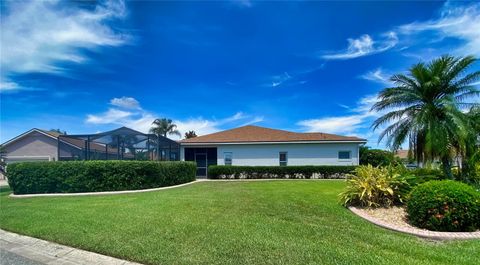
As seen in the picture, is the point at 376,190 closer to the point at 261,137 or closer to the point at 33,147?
the point at 261,137

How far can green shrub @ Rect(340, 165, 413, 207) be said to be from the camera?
8.98m

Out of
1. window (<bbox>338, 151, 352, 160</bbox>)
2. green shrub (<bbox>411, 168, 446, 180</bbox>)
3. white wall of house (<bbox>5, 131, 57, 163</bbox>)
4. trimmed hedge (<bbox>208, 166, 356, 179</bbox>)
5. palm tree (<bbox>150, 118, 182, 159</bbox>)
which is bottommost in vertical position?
trimmed hedge (<bbox>208, 166, 356, 179</bbox>)

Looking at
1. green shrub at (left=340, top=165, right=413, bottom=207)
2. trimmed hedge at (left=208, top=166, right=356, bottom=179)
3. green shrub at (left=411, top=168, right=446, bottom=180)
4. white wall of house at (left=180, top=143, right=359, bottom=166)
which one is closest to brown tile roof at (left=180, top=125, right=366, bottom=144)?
white wall of house at (left=180, top=143, right=359, bottom=166)

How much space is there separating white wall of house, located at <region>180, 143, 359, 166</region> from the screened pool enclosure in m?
7.25

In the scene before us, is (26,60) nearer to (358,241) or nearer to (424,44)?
(358,241)

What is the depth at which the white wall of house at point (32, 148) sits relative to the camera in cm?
2881

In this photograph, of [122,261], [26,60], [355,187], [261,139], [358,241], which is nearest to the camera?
[122,261]

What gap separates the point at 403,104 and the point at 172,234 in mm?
9571

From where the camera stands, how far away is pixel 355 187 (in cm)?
934

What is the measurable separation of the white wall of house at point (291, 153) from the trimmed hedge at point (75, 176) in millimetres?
11527

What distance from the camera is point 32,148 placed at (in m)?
29.3

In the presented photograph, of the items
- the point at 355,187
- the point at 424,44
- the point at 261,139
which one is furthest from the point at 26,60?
the point at 261,139

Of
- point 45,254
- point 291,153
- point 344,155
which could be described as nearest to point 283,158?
point 291,153

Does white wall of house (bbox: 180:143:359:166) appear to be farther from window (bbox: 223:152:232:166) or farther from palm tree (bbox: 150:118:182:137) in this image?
palm tree (bbox: 150:118:182:137)
